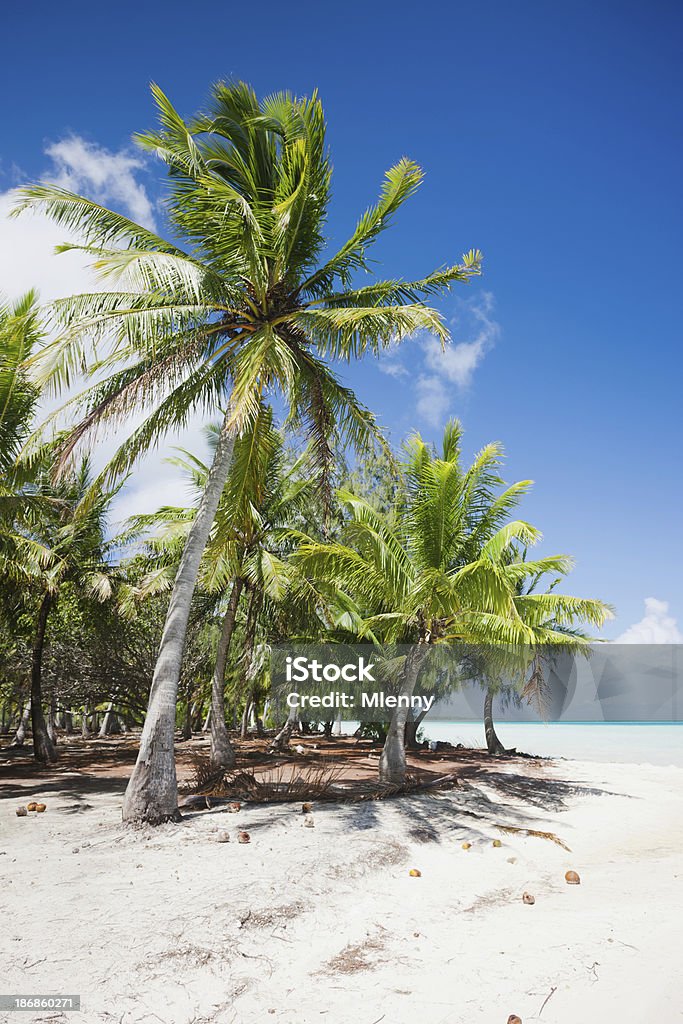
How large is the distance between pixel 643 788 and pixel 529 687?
24.2 feet

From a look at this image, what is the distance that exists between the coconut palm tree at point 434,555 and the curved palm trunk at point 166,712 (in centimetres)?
230

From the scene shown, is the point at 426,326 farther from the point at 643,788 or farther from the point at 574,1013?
the point at 643,788

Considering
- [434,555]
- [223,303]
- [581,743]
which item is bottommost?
[581,743]

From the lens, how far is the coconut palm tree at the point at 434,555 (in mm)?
10109

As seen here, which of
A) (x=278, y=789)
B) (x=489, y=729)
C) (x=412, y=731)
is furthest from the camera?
(x=412, y=731)

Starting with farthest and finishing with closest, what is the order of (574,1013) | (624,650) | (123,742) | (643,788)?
(624,650) < (123,742) < (643,788) < (574,1013)

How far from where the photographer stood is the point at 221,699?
12.3 m

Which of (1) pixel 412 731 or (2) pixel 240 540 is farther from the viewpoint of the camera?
(1) pixel 412 731

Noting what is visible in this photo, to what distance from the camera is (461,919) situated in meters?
5.23

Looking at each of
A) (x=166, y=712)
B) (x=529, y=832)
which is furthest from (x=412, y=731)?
(x=166, y=712)

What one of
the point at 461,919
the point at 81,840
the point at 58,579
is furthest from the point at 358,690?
the point at 461,919

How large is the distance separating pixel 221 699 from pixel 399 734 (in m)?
3.71

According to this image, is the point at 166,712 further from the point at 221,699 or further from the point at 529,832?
the point at 529,832

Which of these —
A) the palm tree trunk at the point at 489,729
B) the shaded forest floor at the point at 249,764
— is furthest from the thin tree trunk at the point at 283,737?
the palm tree trunk at the point at 489,729
